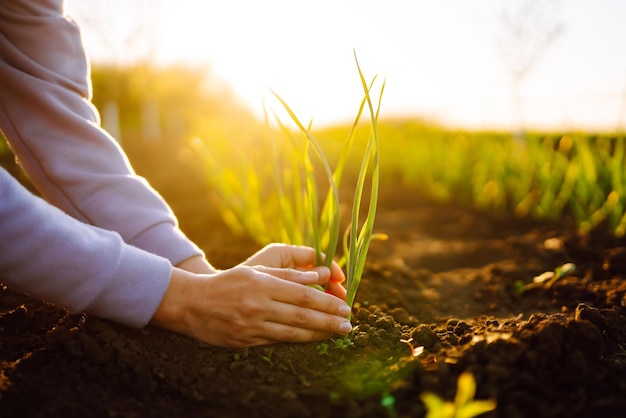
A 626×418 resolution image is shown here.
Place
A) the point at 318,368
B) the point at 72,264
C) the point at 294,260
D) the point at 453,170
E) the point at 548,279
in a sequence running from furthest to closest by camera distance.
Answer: the point at 453,170 → the point at 548,279 → the point at 294,260 → the point at 318,368 → the point at 72,264

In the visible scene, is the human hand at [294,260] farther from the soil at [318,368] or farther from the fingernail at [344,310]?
the fingernail at [344,310]

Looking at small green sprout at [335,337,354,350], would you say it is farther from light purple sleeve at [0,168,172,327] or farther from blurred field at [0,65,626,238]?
blurred field at [0,65,626,238]

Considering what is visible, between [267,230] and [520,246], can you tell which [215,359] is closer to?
[267,230]

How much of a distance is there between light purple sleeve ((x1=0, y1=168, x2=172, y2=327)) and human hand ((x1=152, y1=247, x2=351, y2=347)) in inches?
2.2

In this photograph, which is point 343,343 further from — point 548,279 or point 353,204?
point 548,279

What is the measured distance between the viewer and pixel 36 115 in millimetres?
1383

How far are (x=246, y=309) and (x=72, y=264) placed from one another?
339 millimetres

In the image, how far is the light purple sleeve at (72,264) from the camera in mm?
997

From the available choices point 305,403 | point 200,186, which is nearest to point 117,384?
point 305,403

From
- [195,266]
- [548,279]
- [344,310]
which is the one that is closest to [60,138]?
[195,266]

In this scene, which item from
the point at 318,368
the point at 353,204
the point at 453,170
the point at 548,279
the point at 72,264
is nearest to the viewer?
the point at 72,264

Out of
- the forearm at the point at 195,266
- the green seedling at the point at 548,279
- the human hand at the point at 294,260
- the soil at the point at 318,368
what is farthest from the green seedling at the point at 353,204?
the green seedling at the point at 548,279

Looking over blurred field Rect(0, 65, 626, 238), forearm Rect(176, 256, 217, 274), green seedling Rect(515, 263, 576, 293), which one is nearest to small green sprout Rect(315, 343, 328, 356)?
forearm Rect(176, 256, 217, 274)

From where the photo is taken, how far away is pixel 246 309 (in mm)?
1101
